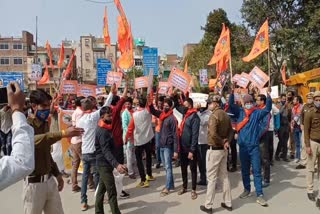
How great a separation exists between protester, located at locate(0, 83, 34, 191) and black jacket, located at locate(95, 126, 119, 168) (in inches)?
121

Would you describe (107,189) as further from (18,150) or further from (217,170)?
(18,150)

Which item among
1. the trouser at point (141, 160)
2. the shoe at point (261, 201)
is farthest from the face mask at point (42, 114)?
the shoe at point (261, 201)

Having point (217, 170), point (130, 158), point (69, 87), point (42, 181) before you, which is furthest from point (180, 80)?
point (42, 181)

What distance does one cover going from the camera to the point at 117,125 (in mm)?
6863

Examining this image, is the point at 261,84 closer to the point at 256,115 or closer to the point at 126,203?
the point at 256,115

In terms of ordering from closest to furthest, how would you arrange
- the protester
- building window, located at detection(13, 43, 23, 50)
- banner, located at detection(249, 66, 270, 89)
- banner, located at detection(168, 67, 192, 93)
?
the protester
banner, located at detection(249, 66, 270, 89)
banner, located at detection(168, 67, 192, 93)
building window, located at detection(13, 43, 23, 50)

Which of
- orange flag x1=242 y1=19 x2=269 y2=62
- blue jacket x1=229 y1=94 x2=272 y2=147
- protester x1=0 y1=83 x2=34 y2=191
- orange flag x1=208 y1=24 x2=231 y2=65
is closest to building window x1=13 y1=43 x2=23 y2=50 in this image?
orange flag x1=208 y1=24 x2=231 y2=65

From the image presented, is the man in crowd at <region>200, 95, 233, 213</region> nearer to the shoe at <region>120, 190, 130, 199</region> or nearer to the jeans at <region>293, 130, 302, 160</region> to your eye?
the shoe at <region>120, 190, 130, 199</region>

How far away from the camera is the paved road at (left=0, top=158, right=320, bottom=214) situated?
5.85 meters

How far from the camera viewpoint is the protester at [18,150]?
167 centimetres

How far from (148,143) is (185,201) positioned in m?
1.79

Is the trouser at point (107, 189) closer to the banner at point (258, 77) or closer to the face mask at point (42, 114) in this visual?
the face mask at point (42, 114)

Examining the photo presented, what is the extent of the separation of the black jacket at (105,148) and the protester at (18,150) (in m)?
3.06

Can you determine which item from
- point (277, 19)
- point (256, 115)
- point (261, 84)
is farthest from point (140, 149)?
point (277, 19)
